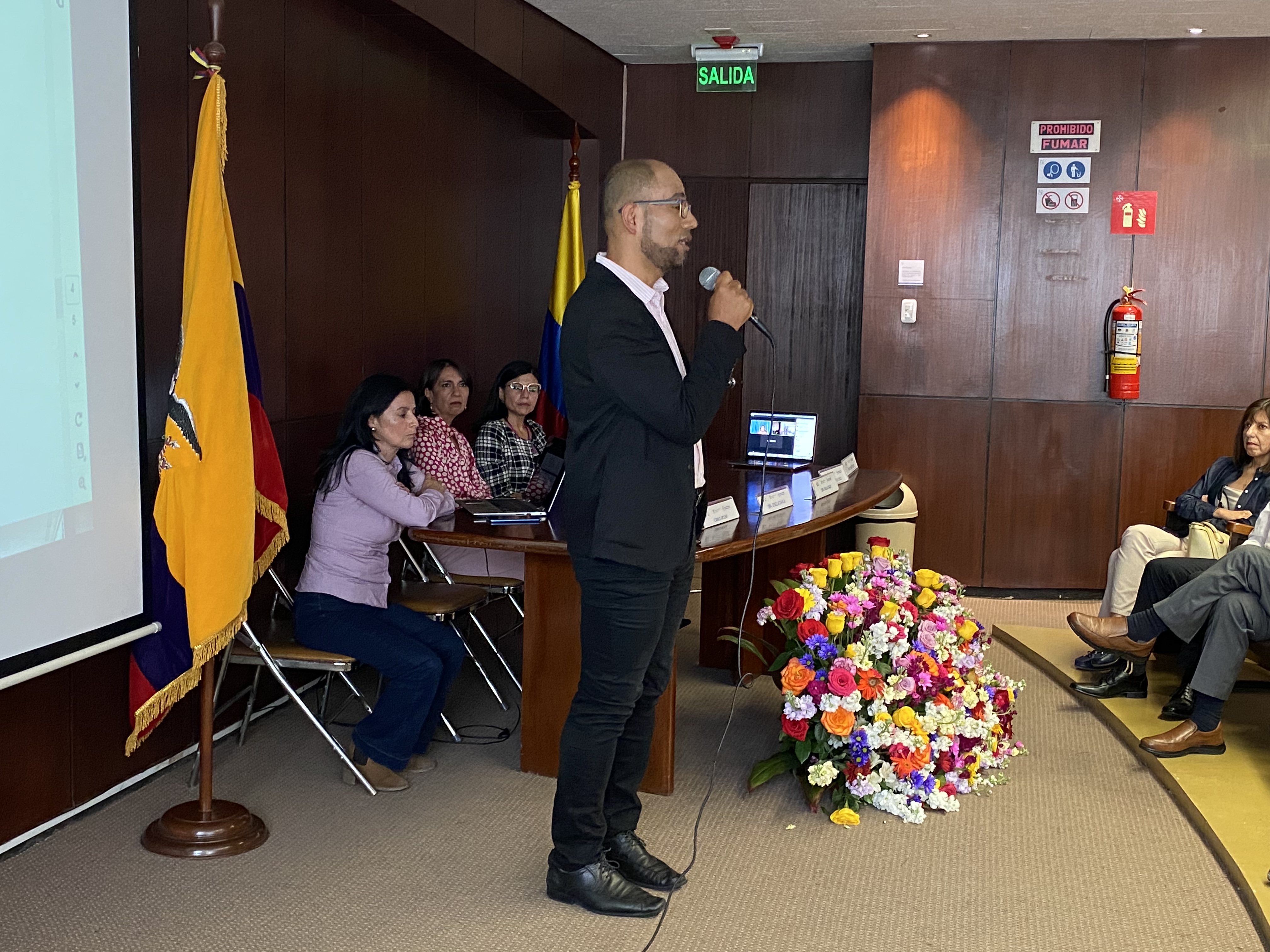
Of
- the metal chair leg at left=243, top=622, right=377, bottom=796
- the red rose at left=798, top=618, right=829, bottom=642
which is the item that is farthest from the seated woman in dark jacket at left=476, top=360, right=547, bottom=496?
the red rose at left=798, top=618, right=829, bottom=642

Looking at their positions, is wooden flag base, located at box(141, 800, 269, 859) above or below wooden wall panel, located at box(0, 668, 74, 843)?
below

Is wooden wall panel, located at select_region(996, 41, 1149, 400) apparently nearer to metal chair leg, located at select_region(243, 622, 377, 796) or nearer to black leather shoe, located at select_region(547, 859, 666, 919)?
metal chair leg, located at select_region(243, 622, 377, 796)

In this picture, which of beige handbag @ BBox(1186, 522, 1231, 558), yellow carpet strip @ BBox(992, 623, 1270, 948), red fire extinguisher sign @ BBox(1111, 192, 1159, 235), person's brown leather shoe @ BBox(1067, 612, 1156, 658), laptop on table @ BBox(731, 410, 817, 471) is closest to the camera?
yellow carpet strip @ BBox(992, 623, 1270, 948)

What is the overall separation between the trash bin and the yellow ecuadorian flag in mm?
3756

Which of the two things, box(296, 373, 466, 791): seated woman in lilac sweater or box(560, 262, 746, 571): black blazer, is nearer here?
box(560, 262, 746, 571): black blazer

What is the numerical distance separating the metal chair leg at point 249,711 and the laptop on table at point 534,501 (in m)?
0.83

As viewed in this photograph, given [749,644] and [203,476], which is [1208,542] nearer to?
[749,644]

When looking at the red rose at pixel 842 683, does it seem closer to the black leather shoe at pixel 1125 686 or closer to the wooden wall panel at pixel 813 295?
the black leather shoe at pixel 1125 686

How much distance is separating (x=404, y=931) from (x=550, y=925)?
32 cm

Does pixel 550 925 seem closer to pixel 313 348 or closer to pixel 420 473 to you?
pixel 420 473

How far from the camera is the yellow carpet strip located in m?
3.16

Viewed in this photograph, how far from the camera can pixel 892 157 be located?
6453 mm

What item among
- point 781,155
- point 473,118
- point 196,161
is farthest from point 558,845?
point 781,155

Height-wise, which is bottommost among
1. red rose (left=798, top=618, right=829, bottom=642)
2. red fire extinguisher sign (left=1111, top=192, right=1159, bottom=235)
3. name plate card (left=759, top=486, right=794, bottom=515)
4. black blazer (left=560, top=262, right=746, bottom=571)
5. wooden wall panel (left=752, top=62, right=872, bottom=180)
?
red rose (left=798, top=618, right=829, bottom=642)
